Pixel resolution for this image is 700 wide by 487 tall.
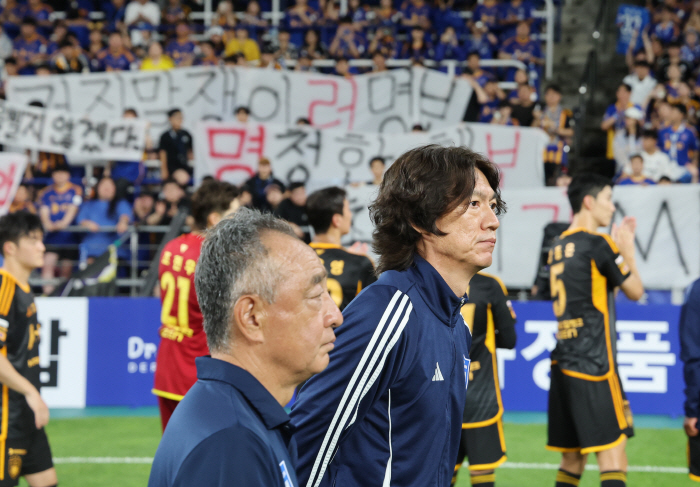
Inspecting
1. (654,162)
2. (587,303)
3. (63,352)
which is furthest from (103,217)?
(587,303)

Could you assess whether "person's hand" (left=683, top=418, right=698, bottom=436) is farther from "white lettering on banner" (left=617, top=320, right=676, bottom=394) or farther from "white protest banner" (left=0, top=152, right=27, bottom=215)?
"white protest banner" (left=0, top=152, right=27, bottom=215)

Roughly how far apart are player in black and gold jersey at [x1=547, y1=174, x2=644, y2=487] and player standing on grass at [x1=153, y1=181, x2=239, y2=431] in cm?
234

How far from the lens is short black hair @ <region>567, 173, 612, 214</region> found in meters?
5.39

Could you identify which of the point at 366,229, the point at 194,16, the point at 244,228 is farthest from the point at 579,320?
the point at 194,16

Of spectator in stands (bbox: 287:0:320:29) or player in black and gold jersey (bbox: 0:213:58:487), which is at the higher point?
spectator in stands (bbox: 287:0:320:29)

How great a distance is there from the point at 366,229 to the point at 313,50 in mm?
5423

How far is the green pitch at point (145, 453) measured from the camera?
6699 mm

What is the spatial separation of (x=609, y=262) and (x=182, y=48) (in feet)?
41.3

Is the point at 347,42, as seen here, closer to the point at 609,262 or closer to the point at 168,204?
the point at 168,204

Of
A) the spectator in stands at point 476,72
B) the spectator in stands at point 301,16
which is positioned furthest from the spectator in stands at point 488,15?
the spectator in stands at point 301,16

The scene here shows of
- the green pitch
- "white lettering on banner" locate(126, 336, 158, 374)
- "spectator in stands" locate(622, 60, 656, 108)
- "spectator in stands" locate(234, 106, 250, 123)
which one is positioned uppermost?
"spectator in stands" locate(622, 60, 656, 108)

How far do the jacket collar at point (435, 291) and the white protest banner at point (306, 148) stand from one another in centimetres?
1060

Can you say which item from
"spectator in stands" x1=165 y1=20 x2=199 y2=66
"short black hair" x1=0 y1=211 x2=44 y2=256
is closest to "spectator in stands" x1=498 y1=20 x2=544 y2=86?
"spectator in stands" x1=165 y1=20 x2=199 y2=66

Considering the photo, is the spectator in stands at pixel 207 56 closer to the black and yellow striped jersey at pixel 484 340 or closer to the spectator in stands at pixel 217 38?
the spectator in stands at pixel 217 38
